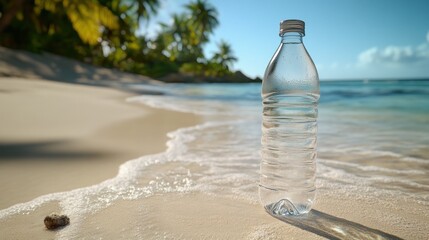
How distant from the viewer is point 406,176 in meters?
2.05

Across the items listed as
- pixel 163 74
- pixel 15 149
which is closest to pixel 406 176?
pixel 15 149

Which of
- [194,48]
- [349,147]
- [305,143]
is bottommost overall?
[349,147]

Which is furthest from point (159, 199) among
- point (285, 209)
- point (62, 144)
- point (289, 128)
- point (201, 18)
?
point (201, 18)

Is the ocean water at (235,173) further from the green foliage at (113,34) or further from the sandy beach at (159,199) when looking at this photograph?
the green foliage at (113,34)

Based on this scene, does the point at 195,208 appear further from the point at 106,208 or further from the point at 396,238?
the point at 396,238

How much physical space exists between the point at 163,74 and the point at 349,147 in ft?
101

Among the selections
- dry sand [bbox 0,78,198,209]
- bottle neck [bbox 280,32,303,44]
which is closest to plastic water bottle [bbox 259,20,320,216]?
bottle neck [bbox 280,32,303,44]

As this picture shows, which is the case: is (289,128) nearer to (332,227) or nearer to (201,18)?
(332,227)

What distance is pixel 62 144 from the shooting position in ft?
9.37

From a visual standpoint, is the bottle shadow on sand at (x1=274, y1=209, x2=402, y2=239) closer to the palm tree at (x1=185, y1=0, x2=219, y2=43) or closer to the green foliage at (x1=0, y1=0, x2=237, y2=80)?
the green foliage at (x1=0, y1=0, x2=237, y2=80)

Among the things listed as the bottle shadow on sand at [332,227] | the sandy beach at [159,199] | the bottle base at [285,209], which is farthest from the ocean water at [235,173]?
the bottle shadow on sand at [332,227]

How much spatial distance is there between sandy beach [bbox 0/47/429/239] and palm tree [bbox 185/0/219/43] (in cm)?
3861

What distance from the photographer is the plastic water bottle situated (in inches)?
58.5

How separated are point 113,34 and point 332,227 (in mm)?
25631
